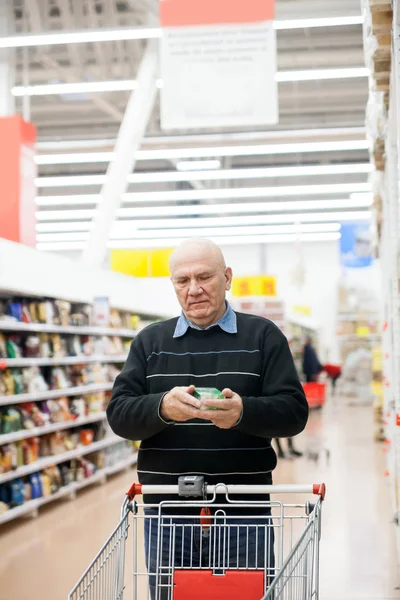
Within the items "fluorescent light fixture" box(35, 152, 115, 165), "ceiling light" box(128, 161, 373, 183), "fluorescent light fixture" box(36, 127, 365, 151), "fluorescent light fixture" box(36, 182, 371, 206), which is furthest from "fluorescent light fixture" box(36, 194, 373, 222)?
"fluorescent light fixture" box(36, 127, 365, 151)

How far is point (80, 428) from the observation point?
8930 mm

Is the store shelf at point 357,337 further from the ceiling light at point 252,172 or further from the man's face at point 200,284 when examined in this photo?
the man's face at point 200,284

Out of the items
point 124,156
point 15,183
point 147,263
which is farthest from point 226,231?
point 15,183

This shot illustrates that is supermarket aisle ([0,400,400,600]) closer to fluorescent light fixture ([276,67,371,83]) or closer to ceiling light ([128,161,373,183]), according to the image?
fluorescent light fixture ([276,67,371,83])

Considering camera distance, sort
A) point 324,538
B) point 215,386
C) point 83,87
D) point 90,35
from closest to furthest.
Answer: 1. point 215,386
2. point 324,538
3. point 90,35
4. point 83,87

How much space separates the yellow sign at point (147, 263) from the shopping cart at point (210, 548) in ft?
36.1

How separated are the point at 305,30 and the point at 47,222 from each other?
33.9ft

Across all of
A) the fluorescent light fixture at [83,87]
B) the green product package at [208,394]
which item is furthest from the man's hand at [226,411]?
the fluorescent light fixture at [83,87]

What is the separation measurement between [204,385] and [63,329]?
579 centimetres

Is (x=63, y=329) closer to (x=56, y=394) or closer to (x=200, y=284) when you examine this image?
(x=56, y=394)

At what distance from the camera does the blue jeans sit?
2.26 metres

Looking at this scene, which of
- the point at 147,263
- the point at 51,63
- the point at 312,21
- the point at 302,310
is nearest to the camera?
the point at 312,21

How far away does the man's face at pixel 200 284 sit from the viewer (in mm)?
2424

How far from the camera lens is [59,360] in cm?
797
